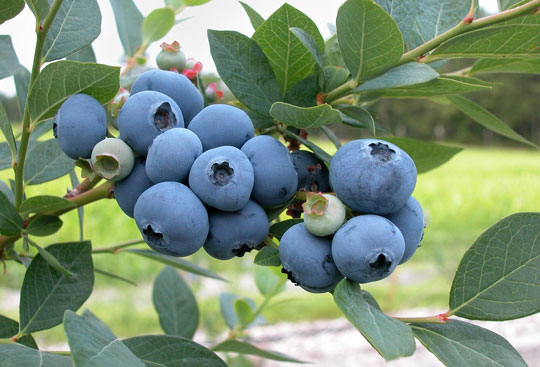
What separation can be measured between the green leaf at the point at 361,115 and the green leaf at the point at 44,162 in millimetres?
460

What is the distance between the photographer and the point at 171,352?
2.07 ft

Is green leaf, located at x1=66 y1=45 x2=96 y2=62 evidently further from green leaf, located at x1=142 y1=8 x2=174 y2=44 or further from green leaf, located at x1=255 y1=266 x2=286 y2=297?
green leaf, located at x1=255 y1=266 x2=286 y2=297

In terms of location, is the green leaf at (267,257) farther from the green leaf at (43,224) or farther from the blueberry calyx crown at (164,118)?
the green leaf at (43,224)

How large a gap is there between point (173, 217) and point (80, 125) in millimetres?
153

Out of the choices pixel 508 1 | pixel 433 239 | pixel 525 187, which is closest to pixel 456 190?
pixel 525 187

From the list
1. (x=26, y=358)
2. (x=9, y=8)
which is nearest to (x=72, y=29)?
(x=9, y=8)

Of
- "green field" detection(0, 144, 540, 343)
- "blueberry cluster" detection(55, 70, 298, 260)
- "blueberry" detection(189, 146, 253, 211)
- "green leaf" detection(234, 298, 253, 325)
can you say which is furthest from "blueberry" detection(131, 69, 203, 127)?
"green field" detection(0, 144, 540, 343)

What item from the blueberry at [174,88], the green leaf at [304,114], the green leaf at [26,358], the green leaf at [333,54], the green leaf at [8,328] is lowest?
the green leaf at [8,328]

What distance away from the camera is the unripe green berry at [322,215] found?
47cm

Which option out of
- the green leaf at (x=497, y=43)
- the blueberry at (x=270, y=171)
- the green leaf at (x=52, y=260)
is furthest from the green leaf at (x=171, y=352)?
the green leaf at (x=497, y=43)

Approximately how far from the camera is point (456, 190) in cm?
930

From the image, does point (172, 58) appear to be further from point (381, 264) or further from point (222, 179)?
point (381, 264)

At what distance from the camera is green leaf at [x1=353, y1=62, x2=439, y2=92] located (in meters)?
0.51

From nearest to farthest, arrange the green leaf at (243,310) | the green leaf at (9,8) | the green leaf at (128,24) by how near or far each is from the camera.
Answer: the green leaf at (9,8) < the green leaf at (128,24) < the green leaf at (243,310)
